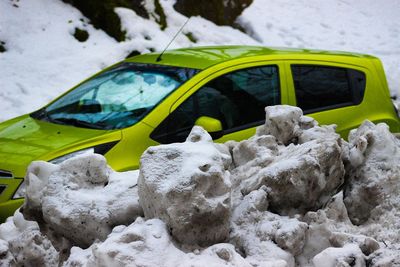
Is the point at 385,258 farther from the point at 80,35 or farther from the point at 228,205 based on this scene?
the point at 80,35

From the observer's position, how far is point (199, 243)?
275 centimetres

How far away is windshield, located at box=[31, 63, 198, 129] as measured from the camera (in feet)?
17.8

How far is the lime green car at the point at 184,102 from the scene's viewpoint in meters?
5.11

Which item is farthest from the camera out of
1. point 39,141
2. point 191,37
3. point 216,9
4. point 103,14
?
point 216,9

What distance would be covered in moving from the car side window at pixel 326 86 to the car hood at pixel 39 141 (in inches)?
69.5

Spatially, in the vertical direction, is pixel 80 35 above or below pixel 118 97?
below

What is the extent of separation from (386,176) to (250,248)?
0.78 metres

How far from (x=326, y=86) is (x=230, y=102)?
101cm

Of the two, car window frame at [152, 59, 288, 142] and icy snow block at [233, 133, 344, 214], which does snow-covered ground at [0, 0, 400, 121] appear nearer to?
car window frame at [152, 59, 288, 142]

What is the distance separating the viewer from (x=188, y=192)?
2703mm

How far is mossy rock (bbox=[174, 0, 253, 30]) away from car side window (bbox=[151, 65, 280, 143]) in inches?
266

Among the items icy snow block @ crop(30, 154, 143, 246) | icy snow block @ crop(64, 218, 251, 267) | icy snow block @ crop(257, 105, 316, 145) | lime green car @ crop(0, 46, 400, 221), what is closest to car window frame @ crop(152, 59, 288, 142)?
lime green car @ crop(0, 46, 400, 221)

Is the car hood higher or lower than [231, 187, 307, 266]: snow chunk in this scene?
lower

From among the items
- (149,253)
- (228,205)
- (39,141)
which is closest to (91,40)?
(39,141)
